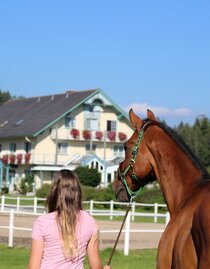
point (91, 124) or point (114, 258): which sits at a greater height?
point (91, 124)

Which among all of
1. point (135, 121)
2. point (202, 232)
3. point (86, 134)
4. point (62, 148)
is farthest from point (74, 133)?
point (202, 232)

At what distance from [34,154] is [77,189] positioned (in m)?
66.1

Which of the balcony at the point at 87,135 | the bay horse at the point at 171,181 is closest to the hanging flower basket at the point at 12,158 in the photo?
the balcony at the point at 87,135

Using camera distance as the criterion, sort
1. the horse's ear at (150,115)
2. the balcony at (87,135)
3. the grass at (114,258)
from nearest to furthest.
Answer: the horse's ear at (150,115), the grass at (114,258), the balcony at (87,135)

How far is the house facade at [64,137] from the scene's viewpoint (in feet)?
231

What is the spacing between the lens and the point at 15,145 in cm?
7438

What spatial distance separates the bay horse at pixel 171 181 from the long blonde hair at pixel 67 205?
92 cm

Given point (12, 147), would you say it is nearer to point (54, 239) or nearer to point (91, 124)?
point (91, 124)

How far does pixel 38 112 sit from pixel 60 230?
70.8 m

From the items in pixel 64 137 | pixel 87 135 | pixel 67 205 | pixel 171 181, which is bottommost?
pixel 67 205

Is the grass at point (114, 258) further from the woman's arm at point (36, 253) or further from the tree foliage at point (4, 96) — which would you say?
the tree foliage at point (4, 96)

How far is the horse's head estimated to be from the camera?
21.2 ft

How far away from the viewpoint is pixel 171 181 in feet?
20.5

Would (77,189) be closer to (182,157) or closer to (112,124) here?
(182,157)
